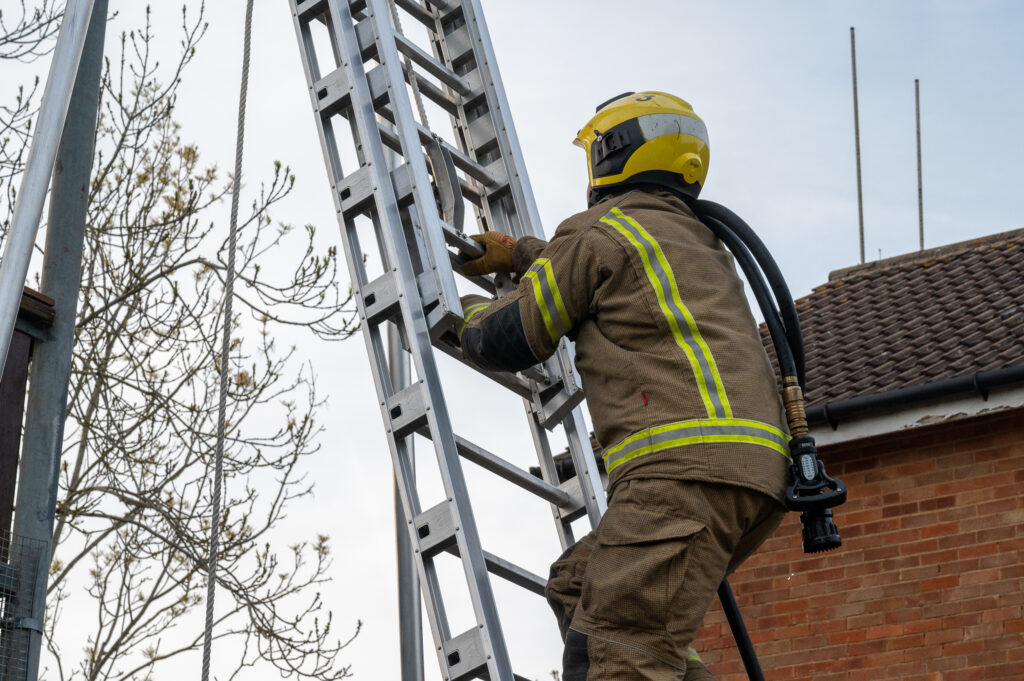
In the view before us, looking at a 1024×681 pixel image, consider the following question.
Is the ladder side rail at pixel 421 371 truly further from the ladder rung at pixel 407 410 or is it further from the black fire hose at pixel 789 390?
the black fire hose at pixel 789 390

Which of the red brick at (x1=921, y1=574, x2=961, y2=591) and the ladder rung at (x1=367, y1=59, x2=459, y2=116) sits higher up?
the ladder rung at (x1=367, y1=59, x2=459, y2=116)

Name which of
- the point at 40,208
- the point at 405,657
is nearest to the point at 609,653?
the point at 40,208

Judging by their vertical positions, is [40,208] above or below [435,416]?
above

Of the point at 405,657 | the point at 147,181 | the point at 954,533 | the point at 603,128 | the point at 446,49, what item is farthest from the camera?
the point at 147,181

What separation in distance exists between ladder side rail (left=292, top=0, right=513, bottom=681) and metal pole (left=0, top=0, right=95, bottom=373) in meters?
0.90

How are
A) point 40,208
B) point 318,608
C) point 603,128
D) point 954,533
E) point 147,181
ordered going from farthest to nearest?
point 147,181, point 318,608, point 954,533, point 603,128, point 40,208

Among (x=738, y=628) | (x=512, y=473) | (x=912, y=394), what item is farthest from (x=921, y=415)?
(x=738, y=628)

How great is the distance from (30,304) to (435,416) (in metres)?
1.58

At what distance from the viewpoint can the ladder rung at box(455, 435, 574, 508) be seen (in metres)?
4.06

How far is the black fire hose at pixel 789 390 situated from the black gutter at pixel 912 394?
16.8ft

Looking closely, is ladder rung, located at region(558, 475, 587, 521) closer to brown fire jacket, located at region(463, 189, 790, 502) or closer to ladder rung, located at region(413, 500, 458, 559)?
ladder rung, located at region(413, 500, 458, 559)

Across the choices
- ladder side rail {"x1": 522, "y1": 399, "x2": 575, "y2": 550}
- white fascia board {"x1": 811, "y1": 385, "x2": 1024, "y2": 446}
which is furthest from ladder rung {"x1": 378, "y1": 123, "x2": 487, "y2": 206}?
white fascia board {"x1": 811, "y1": 385, "x2": 1024, "y2": 446}

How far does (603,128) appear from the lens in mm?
3828

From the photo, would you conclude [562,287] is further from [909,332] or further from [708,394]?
[909,332]
